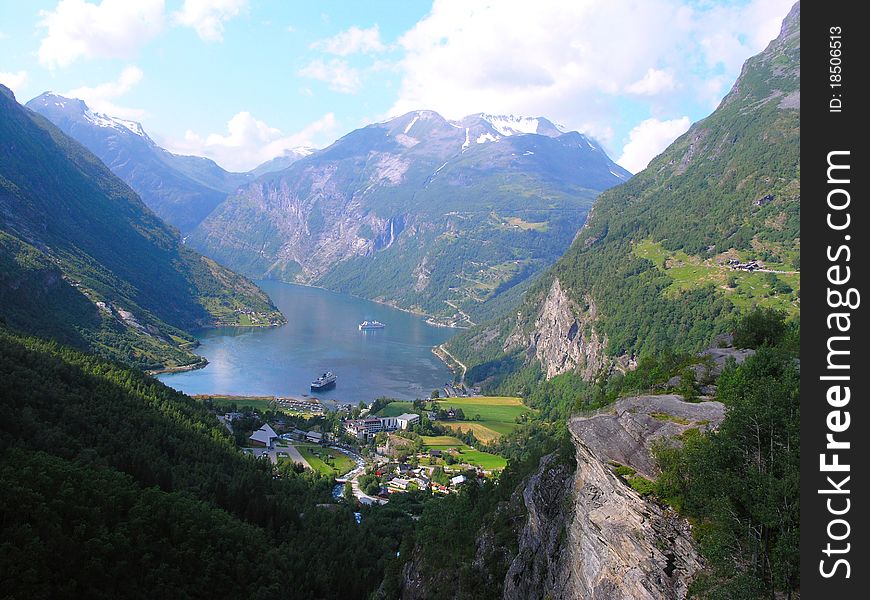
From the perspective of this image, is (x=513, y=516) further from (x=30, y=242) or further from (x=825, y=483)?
(x=30, y=242)

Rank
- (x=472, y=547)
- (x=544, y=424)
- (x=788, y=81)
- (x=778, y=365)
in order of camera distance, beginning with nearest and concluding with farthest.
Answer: (x=778, y=365) < (x=472, y=547) < (x=544, y=424) < (x=788, y=81)

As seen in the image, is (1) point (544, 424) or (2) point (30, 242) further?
(2) point (30, 242)

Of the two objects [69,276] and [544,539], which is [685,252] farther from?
[69,276]

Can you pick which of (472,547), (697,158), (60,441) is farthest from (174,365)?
(697,158)

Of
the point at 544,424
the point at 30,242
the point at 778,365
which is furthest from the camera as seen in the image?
the point at 30,242

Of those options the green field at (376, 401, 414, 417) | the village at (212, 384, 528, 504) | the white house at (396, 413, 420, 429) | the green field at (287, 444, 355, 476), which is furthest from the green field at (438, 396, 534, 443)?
the green field at (287, 444, 355, 476)
